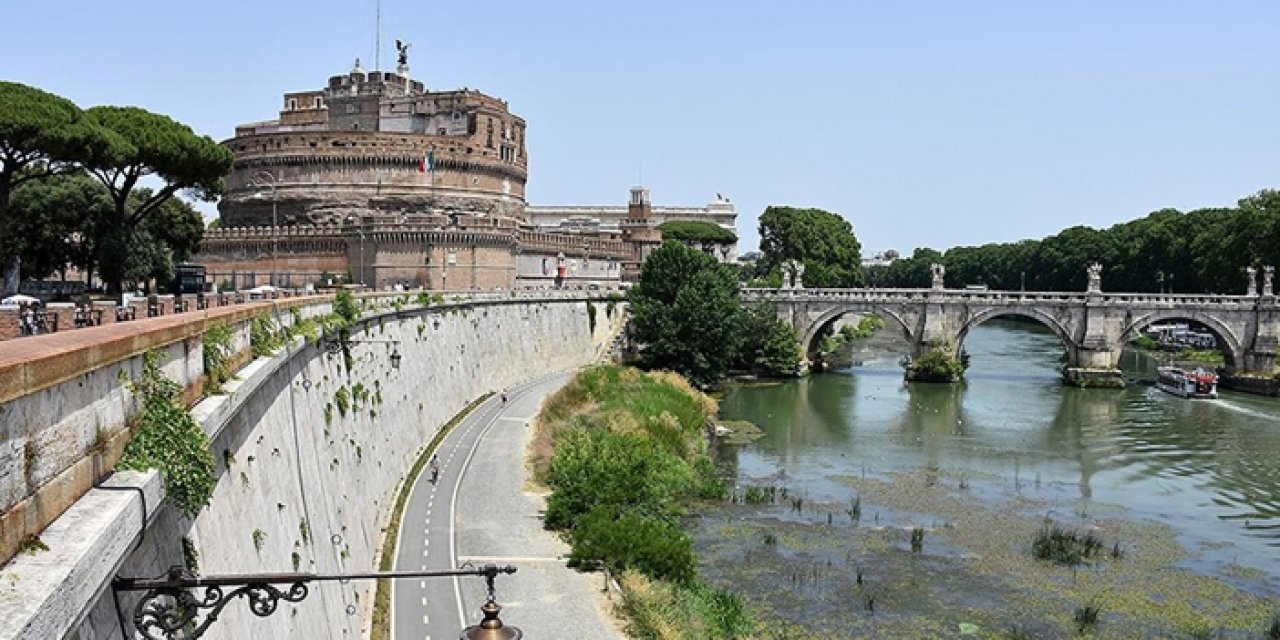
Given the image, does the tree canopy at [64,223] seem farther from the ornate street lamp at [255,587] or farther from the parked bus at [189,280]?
the ornate street lamp at [255,587]

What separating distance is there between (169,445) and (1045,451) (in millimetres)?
39631

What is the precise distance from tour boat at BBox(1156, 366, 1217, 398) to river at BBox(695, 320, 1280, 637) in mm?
728

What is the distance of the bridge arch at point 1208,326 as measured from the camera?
62406 mm

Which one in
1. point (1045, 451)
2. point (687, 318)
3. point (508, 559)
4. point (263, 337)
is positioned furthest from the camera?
point (687, 318)

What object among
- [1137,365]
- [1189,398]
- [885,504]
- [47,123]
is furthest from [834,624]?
[1137,365]

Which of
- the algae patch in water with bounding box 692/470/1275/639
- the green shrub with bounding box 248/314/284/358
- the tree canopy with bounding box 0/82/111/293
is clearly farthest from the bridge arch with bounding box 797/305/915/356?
the green shrub with bounding box 248/314/284/358

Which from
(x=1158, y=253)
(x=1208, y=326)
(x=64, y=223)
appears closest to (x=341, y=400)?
(x=64, y=223)

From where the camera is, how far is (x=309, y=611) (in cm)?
1349

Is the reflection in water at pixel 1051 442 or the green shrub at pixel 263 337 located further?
the reflection in water at pixel 1051 442

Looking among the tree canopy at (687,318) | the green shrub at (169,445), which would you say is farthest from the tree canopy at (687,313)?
the green shrub at (169,445)

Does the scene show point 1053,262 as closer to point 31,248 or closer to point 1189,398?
point 1189,398

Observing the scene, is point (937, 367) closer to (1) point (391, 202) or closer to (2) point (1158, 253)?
(1) point (391, 202)

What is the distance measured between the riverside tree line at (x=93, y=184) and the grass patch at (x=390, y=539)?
1074 cm

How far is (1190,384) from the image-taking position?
56375mm
